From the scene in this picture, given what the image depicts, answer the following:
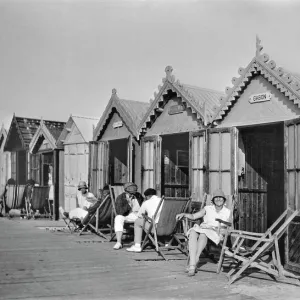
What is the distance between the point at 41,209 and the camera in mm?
15789

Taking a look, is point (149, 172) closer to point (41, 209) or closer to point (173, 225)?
point (173, 225)

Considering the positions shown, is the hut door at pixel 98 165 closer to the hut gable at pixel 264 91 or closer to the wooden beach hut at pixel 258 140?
the wooden beach hut at pixel 258 140

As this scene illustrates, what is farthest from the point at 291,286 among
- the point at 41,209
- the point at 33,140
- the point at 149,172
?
the point at 33,140

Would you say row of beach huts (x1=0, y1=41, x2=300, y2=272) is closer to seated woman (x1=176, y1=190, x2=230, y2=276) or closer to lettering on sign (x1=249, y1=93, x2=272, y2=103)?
lettering on sign (x1=249, y1=93, x2=272, y2=103)

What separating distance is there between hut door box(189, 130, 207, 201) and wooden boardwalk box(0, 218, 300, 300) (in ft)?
5.79

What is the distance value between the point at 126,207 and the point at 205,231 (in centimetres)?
284

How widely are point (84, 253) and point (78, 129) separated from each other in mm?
6505

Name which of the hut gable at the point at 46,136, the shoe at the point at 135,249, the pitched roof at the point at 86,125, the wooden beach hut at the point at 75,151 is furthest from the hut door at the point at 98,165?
the shoe at the point at 135,249

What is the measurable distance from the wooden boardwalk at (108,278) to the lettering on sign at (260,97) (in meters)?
2.93

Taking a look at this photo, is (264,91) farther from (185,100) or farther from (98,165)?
(98,165)

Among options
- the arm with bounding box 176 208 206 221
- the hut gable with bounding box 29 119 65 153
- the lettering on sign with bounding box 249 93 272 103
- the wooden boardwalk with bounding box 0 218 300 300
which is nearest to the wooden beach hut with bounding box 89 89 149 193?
the hut gable with bounding box 29 119 65 153

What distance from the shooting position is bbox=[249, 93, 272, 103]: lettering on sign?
8.15 meters

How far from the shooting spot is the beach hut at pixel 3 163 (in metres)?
18.8

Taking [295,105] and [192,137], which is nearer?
[295,105]
